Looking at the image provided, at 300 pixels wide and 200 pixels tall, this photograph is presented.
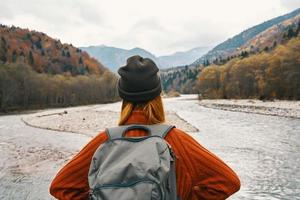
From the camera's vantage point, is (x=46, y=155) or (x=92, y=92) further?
(x=92, y=92)

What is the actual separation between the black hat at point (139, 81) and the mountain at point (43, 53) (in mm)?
124386

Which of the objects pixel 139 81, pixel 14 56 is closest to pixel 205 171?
pixel 139 81

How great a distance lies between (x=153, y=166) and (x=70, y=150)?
18.1 meters

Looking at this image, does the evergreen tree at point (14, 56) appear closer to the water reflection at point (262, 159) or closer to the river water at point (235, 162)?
the river water at point (235, 162)

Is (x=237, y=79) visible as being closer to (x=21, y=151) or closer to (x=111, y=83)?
(x=111, y=83)

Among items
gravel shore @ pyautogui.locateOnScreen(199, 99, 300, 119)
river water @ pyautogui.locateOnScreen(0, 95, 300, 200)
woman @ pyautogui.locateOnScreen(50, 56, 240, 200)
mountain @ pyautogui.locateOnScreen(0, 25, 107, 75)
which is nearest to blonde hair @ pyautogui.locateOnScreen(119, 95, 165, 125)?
woman @ pyautogui.locateOnScreen(50, 56, 240, 200)

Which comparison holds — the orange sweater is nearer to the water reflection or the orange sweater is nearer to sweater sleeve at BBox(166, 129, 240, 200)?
sweater sleeve at BBox(166, 129, 240, 200)

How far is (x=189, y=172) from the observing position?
2.14 m

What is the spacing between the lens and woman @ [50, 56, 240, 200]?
212 centimetres

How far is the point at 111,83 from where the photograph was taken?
433 ft

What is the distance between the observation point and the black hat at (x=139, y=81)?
223cm

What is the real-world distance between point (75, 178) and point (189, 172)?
728 mm

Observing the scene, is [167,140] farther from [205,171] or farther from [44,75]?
[44,75]

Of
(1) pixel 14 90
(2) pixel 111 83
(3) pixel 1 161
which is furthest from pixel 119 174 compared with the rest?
(2) pixel 111 83
